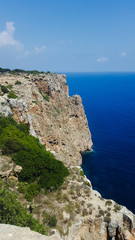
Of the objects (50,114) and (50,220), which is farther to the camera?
(50,114)

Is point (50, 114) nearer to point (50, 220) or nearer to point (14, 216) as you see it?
point (50, 220)

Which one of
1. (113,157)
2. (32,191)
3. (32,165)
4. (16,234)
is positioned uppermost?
(113,157)

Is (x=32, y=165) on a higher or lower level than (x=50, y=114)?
lower

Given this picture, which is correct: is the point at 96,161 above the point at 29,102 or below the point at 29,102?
below

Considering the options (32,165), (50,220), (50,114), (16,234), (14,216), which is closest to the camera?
(16,234)

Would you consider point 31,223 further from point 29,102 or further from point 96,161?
point 96,161

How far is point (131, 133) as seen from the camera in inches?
3595

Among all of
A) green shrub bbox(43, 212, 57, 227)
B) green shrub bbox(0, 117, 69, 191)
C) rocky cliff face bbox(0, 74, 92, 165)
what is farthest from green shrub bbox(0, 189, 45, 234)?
rocky cliff face bbox(0, 74, 92, 165)

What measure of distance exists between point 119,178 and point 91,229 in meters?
41.3

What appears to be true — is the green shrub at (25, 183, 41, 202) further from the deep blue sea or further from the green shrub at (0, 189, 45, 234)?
the deep blue sea

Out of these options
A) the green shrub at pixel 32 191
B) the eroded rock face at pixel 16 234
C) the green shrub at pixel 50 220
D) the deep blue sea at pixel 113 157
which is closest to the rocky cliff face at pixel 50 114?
the deep blue sea at pixel 113 157

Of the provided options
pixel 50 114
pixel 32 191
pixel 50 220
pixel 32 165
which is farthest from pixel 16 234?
pixel 50 114

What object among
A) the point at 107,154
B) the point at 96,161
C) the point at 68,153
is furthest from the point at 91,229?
the point at 107,154

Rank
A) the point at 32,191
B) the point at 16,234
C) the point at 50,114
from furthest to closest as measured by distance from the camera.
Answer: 1. the point at 50,114
2. the point at 32,191
3. the point at 16,234
